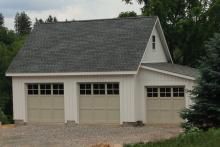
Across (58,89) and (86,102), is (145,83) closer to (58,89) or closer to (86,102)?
(86,102)

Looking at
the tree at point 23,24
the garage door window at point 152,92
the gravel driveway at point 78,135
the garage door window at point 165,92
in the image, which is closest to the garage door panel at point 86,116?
the gravel driveway at point 78,135

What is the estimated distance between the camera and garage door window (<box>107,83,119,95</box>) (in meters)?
26.4

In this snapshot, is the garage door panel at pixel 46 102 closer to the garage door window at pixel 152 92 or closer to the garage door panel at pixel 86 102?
the garage door panel at pixel 86 102

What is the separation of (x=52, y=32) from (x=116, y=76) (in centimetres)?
609

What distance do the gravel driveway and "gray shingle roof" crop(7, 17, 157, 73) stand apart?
298 centimetres

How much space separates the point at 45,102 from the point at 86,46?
3586 mm

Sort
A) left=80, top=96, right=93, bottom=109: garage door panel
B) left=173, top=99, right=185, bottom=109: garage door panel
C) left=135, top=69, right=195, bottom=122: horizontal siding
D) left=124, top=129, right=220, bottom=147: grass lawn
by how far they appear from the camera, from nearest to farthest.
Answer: left=124, top=129, right=220, bottom=147: grass lawn
left=135, top=69, right=195, bottom=122: horizontal siding
left=173, top=99, right=185, bottom=109: garage door panel
left=80, top=96, right=93, bottom=109: garage door panel

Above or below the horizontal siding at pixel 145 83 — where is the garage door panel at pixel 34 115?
below

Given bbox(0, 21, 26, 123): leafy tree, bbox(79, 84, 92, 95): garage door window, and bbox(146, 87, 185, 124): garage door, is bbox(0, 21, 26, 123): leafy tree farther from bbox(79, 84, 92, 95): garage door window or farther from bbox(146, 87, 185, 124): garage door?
bbox(146, 87, 185, 124): garage door

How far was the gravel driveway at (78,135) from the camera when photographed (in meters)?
19.9

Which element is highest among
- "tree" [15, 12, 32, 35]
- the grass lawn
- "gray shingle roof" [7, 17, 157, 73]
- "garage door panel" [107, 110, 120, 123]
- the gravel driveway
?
"tree" [15, 12, 32, 35]

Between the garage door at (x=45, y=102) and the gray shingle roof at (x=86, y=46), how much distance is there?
1048 millimetres

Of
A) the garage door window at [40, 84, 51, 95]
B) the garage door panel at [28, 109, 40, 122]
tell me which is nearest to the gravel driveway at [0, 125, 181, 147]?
the garage door panel at [28, 109, 40, 122]

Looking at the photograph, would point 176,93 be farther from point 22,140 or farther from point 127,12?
point 127,12
